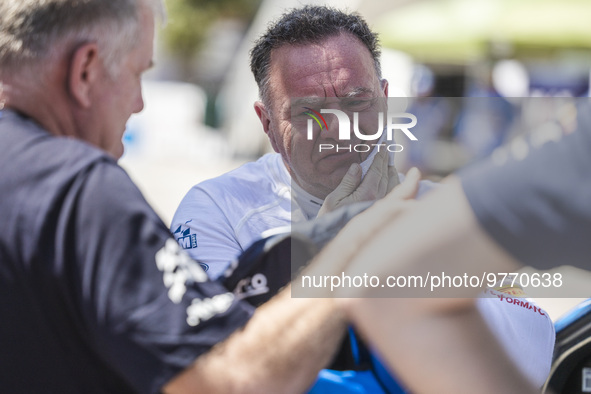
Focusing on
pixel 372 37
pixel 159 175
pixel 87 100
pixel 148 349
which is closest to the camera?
pixel 148 349

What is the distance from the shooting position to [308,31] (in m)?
1.85

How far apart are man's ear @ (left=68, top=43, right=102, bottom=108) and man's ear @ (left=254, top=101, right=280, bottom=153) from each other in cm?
67

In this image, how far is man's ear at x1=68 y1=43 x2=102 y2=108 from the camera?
1.29 meters

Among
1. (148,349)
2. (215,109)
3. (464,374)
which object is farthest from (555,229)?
(215,109)

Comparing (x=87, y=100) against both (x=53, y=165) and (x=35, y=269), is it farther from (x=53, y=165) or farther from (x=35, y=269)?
(x=35, y=269)

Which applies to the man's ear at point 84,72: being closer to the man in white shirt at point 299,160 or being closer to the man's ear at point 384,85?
the man in white shirt at point 299,160

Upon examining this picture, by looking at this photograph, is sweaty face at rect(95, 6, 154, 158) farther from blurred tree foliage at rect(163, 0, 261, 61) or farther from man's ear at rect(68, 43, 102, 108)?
blurred tree foliage at rect(163, 0, 261, 61)

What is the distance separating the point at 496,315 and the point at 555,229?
25.8 inches

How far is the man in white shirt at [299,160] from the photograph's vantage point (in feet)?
5.08

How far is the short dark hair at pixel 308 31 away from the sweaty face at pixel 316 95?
0.02 meters

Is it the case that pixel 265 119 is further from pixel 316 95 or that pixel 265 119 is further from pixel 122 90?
pixel 122 90

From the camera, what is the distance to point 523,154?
823 mm

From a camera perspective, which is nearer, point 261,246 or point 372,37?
point 261,246

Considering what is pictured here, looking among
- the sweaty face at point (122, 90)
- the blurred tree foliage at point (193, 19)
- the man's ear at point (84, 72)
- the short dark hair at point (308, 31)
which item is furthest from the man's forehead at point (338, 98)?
the blurred tree foliage at point (193, 19)
